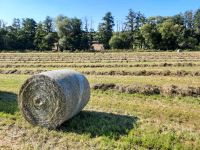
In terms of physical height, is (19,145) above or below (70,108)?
below

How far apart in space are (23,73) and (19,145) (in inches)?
622

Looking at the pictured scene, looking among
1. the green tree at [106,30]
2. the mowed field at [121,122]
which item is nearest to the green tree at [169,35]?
the green tree at [106,30]

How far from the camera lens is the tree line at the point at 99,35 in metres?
70.6

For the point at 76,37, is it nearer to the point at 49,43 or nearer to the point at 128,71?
the point at 49,43

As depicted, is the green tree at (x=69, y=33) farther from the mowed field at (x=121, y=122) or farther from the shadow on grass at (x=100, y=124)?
the shadow on grass at (x=100, y=124)

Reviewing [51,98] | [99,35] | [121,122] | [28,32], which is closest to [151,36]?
[99,35]

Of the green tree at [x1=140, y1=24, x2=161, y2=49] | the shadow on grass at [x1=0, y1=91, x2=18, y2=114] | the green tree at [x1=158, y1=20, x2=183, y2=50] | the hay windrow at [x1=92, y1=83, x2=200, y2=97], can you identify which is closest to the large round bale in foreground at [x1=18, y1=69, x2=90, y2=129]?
the shadow on grass at [x1=0, y1=91, x2=18, y2=114]

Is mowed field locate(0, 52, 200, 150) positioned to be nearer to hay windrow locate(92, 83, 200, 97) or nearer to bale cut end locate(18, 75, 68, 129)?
hay windrow locate(92, 83, 200, 97)

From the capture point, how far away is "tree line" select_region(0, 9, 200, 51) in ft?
232

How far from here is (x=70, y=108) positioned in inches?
404

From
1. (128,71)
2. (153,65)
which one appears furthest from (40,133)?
(153,65)

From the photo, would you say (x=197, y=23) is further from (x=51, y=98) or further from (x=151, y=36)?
(x=51, y=98)

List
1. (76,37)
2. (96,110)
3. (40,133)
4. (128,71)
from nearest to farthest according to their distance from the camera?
(40,133)
(96,110)
(128,71)
(76,37)

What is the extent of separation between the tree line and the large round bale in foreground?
5994cm
